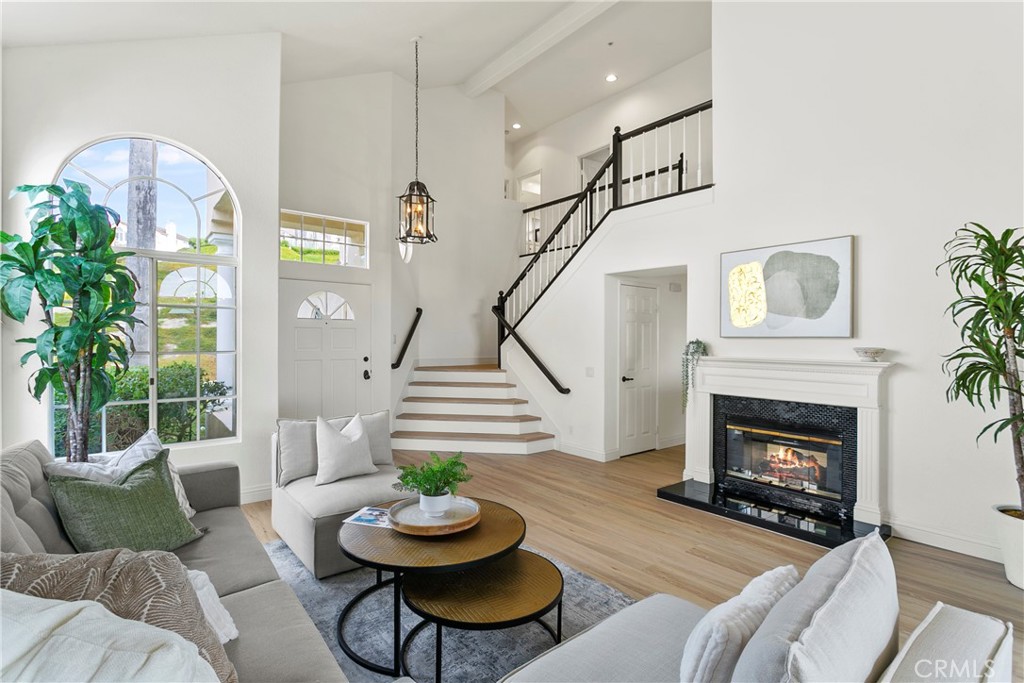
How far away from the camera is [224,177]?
4082mm

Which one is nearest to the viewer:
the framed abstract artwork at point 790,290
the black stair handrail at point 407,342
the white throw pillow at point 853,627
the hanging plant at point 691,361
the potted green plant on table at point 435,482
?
the white throw pillow at point 853,627

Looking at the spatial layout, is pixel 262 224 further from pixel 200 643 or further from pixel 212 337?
pixel 200 643

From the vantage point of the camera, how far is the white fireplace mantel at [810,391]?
3.51 metres

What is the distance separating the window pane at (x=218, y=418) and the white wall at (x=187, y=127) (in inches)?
4.6

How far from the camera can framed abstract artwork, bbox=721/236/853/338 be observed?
12.2 feet

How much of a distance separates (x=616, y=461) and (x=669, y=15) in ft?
17.6

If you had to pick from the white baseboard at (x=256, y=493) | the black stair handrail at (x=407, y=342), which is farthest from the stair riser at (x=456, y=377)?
the white baseboard at (x=256, y=493)

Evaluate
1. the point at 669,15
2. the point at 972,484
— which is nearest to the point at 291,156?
the point at 669,15

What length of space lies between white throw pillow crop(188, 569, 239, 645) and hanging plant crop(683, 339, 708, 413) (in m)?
4.00

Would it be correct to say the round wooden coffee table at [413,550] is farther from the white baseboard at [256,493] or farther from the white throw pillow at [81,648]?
the white baseboard at [256,493]

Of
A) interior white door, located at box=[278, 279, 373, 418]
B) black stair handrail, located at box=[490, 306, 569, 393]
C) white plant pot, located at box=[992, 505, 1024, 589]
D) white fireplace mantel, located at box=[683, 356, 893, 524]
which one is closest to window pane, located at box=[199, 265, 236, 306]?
interior white door, located at box=[278, 279, 373, 418]

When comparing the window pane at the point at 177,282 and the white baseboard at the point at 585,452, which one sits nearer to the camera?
the window pane at the point at 177,282

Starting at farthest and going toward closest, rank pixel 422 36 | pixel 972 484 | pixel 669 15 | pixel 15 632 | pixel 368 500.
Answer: pixel 669 15
pixel 422 36
pixel 972 484
pixel 368 500
pixel 15 632

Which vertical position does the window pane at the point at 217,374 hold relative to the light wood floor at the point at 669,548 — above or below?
above
